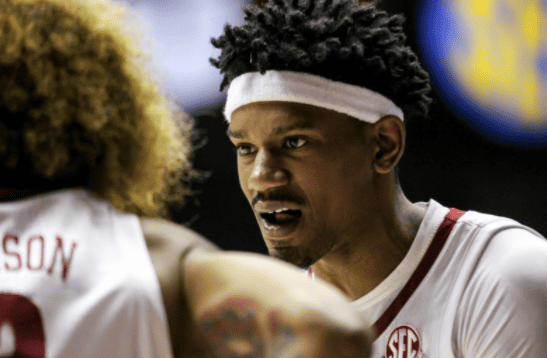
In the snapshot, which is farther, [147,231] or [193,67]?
[193,67]

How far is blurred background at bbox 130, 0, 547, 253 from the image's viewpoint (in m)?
4.14

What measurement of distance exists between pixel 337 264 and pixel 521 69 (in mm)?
2787

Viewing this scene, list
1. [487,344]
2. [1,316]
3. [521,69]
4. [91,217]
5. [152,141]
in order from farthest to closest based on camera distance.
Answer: [521,69], [487,344], [152,141], [91,217], [1,316]

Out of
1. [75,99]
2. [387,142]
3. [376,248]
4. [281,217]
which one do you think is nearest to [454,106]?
[387,142]

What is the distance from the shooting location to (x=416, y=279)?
188 centimetres

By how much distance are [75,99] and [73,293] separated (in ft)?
0.97

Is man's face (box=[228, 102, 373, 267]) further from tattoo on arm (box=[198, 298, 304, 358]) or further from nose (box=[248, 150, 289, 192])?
tattoo on arm (box=[198, 298, 304, 358])

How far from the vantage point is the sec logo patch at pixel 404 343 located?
1763 mm

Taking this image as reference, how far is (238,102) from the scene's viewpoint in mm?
1950

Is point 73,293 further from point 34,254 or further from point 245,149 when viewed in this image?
point 245,149

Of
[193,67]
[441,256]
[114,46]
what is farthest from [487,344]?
[193,67]

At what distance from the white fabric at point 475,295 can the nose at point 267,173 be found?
Result: 0.46m

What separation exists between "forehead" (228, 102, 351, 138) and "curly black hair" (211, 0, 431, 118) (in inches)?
4.4

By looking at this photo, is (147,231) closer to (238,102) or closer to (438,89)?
(238,102)
